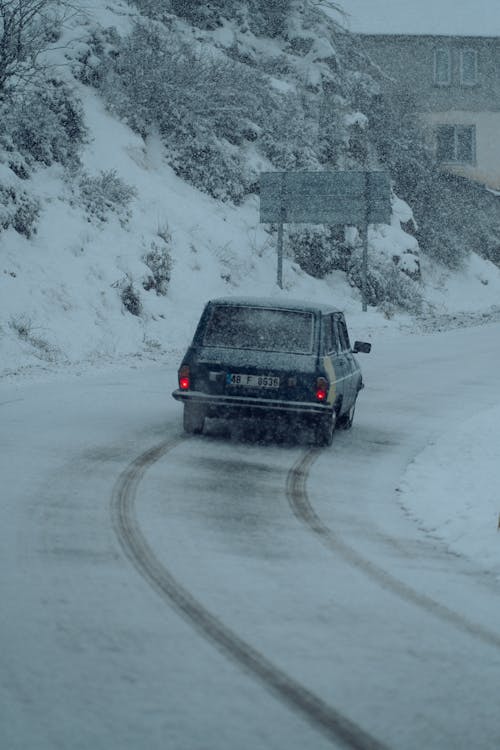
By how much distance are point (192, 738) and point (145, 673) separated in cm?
73

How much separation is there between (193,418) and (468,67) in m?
45.4

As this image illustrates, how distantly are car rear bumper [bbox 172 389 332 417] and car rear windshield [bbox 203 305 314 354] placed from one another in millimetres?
660

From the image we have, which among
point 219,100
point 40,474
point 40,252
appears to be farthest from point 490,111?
point 40,474

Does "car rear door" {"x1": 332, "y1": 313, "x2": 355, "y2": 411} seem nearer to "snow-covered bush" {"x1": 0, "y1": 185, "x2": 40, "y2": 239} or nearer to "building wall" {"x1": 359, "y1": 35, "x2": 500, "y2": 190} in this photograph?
"snow-covered bush" {"x1": 0, "y1": 185, "x2": 40, "y2": 239}

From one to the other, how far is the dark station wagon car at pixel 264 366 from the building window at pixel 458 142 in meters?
42.4

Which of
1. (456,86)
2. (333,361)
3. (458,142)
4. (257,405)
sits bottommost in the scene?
(257,405)

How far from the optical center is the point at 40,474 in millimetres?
9914

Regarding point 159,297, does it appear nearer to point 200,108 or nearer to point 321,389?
point 200,108

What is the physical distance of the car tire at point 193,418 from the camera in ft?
40.1

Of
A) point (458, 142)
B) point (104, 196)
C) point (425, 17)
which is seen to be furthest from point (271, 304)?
point (425, 17)

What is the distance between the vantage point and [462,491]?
9.94 metres

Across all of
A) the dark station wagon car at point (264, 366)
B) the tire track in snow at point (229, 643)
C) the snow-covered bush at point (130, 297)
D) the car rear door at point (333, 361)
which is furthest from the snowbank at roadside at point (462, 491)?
the snow-covered bush at point (130, 297)

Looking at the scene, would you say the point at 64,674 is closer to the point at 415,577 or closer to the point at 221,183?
the point at 415,577

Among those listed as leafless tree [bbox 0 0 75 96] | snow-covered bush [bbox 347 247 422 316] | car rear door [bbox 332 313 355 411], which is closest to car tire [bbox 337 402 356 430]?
car rear door [bbox 332 313 355 411]
